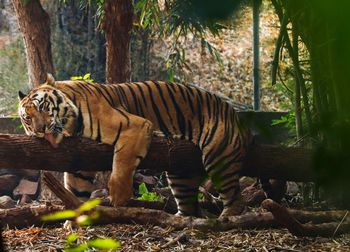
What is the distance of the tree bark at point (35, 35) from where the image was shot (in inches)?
172

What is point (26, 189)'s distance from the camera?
4871 mm

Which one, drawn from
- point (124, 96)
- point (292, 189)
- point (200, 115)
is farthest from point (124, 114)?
point (292, 189)

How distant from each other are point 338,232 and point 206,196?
139 centimetres

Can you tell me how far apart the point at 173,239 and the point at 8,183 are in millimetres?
2887

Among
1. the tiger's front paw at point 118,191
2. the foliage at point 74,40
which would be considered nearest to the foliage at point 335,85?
the tiger's front paw at point 118,191

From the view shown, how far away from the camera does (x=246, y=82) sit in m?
5.68

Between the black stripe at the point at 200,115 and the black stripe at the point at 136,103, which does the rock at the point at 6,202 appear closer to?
the black stripe at the point at 136,103

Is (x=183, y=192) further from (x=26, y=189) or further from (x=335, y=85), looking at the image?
(x=335, y=85)

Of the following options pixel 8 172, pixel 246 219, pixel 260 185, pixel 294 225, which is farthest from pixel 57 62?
pixel 294 225

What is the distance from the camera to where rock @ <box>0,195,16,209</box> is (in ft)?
13.8

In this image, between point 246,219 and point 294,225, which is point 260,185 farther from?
point 294,225

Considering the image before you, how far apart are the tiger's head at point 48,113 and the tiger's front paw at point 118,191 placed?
32 centimetres

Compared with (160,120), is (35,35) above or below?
above

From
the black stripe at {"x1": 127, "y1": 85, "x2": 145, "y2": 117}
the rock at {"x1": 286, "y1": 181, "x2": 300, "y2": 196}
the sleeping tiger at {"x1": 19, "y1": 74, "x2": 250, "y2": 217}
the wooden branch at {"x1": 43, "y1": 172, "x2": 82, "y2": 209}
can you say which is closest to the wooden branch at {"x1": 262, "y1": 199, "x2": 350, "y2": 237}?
the sleeping tiger at {"x1": 19, "y1": 74, "x2": 250, "y2": 217}
